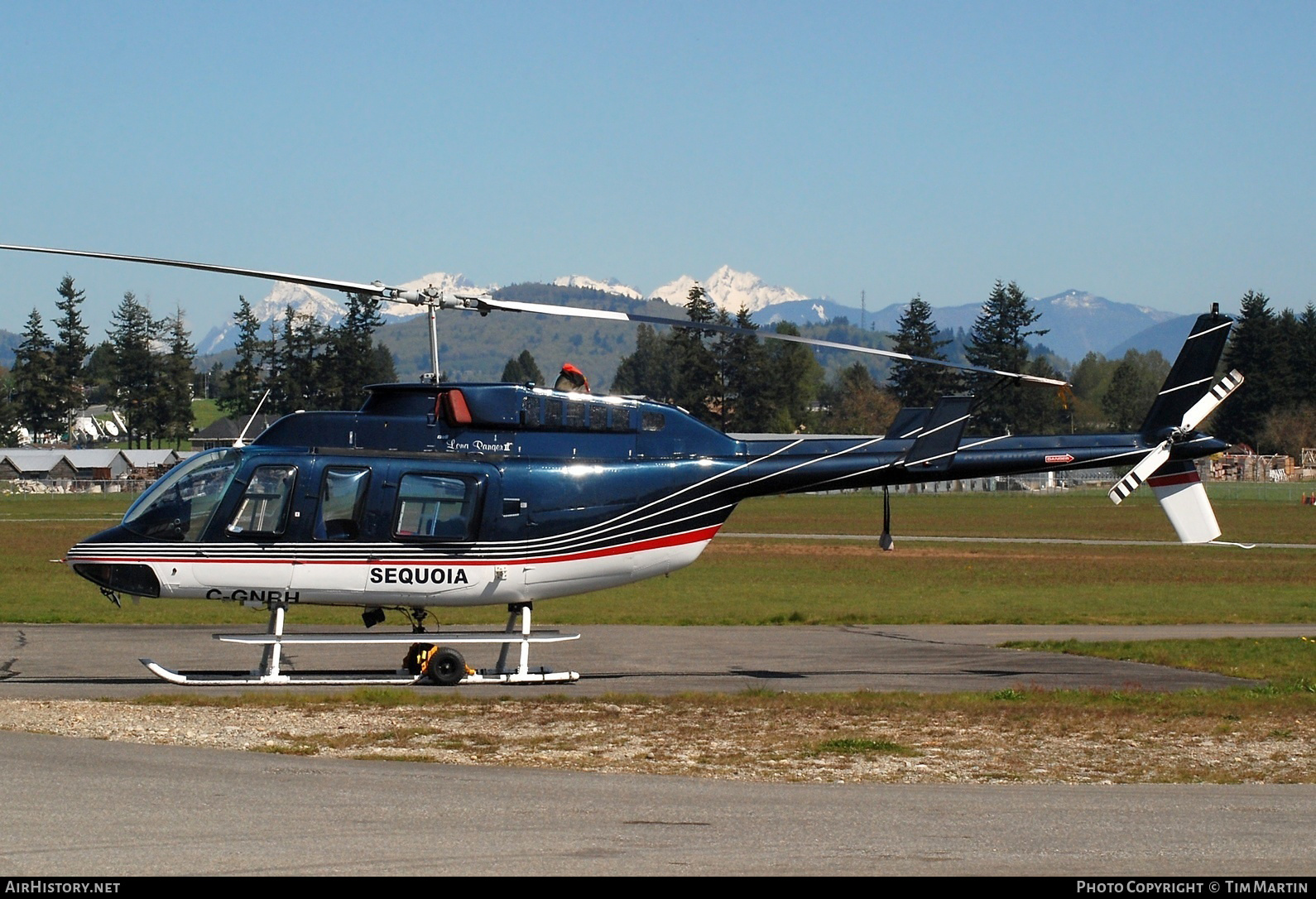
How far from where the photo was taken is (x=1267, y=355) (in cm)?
13500

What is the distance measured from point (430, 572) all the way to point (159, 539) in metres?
3.35

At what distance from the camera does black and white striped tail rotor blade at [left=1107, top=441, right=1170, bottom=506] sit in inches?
750

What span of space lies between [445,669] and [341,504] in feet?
8.16

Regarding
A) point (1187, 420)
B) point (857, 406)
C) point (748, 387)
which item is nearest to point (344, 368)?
point (748, 387)

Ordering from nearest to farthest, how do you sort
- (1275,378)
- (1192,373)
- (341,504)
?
(341,504), (1192,373), (1275,378)

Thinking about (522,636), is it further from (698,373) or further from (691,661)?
(698,373)

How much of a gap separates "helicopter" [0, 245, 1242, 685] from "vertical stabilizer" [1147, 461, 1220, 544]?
10 centimetres

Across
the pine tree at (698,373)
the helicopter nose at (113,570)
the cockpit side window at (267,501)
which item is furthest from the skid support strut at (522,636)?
the pine tree at (698,373)

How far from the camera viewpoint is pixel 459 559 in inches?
685

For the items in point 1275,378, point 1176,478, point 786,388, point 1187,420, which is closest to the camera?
point 1187,420

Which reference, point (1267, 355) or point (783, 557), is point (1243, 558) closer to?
point (783, 557)

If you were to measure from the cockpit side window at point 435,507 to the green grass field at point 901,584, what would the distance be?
6420 millimetres

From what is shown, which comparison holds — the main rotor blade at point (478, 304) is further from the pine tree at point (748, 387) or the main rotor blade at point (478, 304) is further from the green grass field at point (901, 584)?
the pine tree at point (748, 387)

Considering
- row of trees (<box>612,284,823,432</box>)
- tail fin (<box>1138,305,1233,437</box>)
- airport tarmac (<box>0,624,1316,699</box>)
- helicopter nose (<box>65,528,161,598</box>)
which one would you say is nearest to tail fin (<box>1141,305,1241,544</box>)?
tail fin (<box>1138,305,1233,437</box>)
